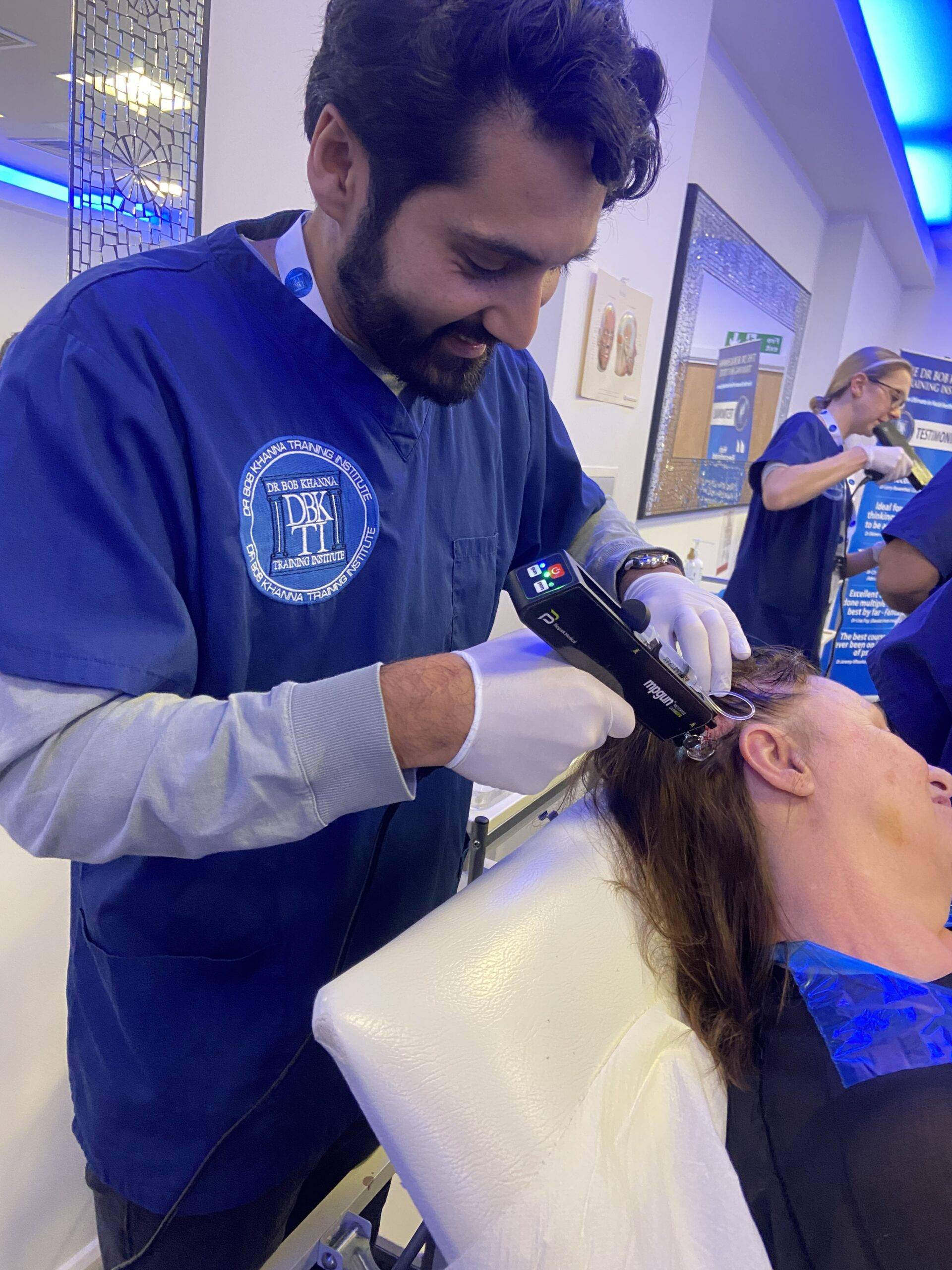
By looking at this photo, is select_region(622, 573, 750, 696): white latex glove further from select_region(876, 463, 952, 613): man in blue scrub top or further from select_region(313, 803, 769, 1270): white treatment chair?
select_region(876, 463, 952, 613): man in blue scrub top

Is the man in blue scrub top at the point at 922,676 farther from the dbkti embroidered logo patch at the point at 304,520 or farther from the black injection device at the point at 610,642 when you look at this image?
the dbkti embroidered logo patch at the point at 304,520

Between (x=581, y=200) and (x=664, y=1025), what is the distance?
81 cm

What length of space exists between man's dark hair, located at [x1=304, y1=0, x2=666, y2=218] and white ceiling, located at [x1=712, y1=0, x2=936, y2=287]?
2.82 metres

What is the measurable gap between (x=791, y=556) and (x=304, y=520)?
8.14 ft

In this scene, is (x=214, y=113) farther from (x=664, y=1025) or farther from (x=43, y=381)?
(x=664, y=1025)

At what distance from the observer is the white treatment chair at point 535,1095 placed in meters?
0.63

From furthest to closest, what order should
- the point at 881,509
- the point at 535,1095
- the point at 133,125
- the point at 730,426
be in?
the point at 881,509 → the point at 730,426 → the point at 133,125 → the point at 535,1095

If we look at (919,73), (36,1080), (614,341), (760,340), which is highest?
(919,73)

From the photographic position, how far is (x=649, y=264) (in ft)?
8.61

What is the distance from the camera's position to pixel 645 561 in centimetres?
112

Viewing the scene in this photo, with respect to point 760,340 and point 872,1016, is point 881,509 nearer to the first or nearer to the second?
point 760,340

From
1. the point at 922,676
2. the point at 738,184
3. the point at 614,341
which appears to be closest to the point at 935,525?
the point at 922,676

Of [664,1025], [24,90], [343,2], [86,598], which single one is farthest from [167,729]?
[24,90]

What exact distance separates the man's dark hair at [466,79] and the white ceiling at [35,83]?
0.50 metres
